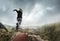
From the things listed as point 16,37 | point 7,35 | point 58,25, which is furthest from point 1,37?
point 58,25

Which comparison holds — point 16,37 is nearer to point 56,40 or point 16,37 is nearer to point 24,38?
point 24,38

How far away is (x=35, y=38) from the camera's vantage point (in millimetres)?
22594

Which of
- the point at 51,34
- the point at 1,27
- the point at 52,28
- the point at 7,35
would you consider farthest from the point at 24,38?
the point at 52,28

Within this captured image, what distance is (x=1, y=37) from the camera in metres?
24.2

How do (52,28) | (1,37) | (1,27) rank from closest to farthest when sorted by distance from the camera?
(1,37) < (1,27) < (52,28)

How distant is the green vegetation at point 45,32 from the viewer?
24041 mm

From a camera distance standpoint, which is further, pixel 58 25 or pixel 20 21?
pixel 58 25

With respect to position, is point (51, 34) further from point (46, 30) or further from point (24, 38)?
point (24, 38)

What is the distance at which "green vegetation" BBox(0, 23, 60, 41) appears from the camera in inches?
946

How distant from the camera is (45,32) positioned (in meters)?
28.8

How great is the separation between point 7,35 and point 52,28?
33.0ft

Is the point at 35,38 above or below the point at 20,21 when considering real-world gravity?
below

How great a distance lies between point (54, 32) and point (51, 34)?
1.15 meters

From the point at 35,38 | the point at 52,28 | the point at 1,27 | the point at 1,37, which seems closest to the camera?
the point at 35,38
